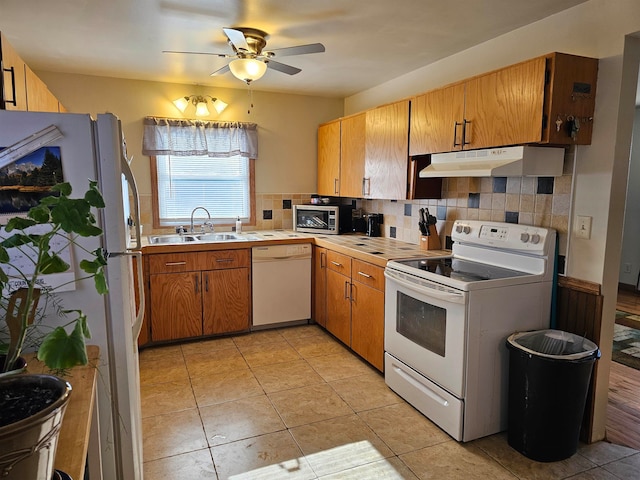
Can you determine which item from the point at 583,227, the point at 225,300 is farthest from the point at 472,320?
the point at 225,300

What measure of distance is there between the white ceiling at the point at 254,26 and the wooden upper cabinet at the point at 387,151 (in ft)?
1.37

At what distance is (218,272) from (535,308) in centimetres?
250

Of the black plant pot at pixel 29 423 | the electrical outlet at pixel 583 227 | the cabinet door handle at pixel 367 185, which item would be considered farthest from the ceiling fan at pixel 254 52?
the black plant pot at pixel 29 423

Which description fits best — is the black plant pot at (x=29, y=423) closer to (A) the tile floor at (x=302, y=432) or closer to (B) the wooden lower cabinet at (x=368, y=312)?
(A) the tile floor at (x=302, y=432)

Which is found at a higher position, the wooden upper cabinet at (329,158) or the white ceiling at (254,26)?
the white ceiling at (254,26)

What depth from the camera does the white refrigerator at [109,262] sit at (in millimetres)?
1369

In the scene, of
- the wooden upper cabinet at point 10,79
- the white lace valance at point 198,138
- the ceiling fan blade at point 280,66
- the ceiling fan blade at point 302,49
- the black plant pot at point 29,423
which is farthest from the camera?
the white lace valance at point 198,138

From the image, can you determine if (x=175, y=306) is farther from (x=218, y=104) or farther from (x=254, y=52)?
(x=254, y=52)

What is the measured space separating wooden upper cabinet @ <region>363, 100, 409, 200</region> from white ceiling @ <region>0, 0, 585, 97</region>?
419 millimetres

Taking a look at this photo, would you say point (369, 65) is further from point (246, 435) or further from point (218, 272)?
point (246, 435)

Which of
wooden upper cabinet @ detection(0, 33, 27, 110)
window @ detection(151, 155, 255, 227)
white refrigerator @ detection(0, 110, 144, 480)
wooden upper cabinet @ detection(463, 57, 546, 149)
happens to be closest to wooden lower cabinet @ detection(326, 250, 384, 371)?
wooden upper cabinet @ detection(463, 57, 546, 149)

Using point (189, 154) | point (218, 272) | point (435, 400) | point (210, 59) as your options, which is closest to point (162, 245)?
point (218, 272)

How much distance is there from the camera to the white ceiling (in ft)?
7.60

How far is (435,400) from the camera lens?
8.13 ft
